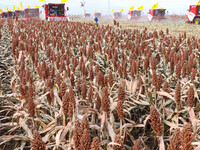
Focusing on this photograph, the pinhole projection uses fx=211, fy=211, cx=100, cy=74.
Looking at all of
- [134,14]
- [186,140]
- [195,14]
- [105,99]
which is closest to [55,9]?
[195,14]

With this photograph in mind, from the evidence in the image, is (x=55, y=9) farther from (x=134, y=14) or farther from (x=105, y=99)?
(x=105, y=99)

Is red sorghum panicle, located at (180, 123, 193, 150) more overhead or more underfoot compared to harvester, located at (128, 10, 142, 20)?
more underfoot

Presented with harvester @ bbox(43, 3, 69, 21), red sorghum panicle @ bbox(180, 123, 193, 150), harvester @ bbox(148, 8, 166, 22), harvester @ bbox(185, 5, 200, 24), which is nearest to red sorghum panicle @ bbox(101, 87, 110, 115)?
red sorghum panicle @ bbox(180, 123, 193, 150)

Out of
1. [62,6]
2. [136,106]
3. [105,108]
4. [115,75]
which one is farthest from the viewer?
[62,6]

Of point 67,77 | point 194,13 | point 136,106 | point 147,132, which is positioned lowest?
point 147,132

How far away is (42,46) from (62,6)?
18548 mm

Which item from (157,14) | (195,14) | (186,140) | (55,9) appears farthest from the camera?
(157,14)

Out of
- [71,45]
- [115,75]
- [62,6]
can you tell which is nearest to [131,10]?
[62,6]

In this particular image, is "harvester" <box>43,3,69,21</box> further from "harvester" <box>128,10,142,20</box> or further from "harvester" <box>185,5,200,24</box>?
"harvester" <box>128,10,142,20</box>

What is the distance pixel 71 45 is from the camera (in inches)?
232

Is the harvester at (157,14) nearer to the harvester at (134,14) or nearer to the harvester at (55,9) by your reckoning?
the harvester at (134,14)

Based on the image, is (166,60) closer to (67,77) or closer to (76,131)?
(67,77)

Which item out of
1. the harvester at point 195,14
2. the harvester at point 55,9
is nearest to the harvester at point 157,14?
the harvester at point 195,14

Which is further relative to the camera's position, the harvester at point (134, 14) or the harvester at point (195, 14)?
the harvester at point (134, 14)
